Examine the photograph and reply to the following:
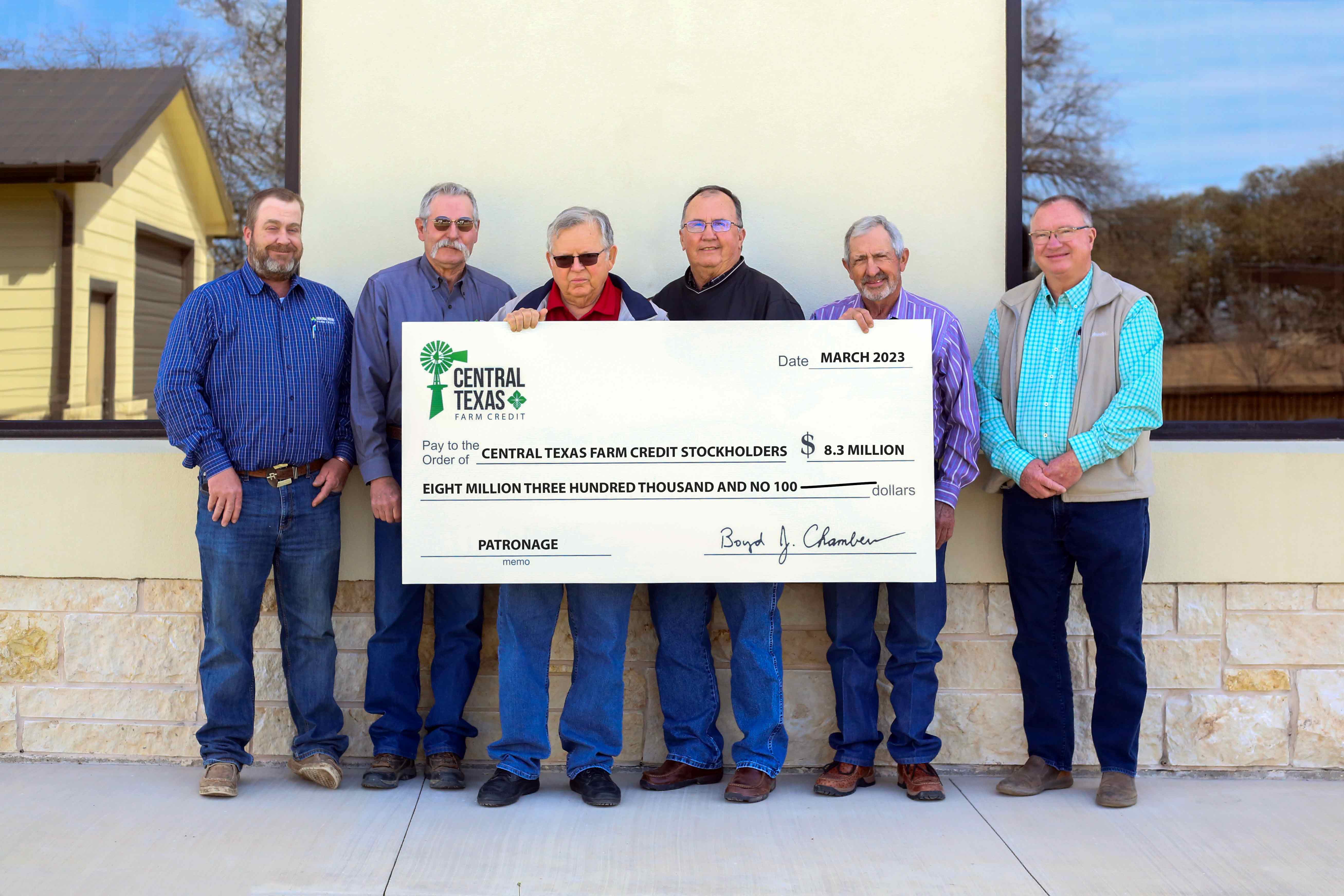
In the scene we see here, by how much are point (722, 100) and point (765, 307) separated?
937mm

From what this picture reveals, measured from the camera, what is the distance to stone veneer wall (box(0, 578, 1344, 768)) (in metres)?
3.99

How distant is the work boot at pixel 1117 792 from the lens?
358 centimetres

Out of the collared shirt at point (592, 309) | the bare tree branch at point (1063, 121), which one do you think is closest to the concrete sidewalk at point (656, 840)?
the collared shirt at point (592, 309)

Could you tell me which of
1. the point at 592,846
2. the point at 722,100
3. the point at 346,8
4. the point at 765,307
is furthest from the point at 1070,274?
the point at 346,8

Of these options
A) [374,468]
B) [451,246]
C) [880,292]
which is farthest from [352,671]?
[880,292]

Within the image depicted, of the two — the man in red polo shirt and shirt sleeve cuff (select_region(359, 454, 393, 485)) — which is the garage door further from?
the man in red polo shirt

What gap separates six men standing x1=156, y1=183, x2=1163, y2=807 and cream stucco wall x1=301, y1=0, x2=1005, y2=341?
0.34m

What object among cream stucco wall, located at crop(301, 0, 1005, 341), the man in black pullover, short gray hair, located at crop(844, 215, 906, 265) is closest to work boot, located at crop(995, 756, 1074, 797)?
the man in black pullover

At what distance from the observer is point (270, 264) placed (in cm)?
362

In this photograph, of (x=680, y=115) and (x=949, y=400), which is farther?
(x=680, y=115)

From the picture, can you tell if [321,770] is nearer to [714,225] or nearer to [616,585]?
[616,585]

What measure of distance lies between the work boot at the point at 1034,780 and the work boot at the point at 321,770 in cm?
239

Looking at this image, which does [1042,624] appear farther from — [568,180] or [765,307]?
[568,180]

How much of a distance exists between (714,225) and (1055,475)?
145cm
